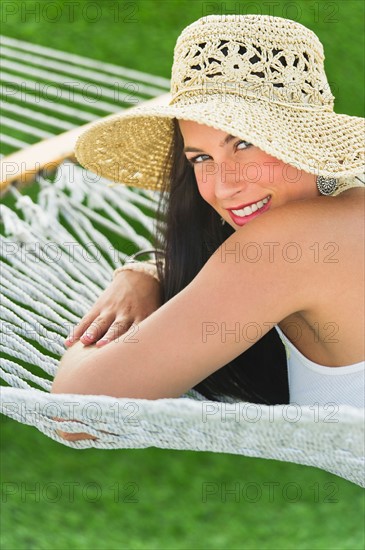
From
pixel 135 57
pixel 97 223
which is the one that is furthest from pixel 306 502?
pixel 135 57

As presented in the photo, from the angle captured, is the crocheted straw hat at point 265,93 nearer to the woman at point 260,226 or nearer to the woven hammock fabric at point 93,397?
the woman at point 260,226

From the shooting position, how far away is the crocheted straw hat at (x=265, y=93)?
1.42m

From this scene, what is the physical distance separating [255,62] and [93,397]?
60 cm

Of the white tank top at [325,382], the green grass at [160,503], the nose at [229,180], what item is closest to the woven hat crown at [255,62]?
the nose at [229,180]

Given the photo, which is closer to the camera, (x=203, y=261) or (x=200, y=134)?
(x=200, y=134)

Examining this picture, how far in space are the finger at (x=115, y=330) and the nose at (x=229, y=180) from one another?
34 cm

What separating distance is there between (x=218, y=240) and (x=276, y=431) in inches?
24.1

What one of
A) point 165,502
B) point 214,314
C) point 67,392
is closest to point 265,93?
point 214,314

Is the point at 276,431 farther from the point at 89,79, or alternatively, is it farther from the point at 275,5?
the point at 275,5

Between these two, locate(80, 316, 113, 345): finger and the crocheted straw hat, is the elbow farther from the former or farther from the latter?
the crocheted straw hat

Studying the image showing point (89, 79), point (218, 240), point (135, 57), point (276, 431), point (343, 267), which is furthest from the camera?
point (135, 57)

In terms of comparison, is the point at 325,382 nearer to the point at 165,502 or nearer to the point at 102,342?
the point at 102,342

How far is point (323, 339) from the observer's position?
1.52 metres

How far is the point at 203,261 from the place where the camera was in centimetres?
186
